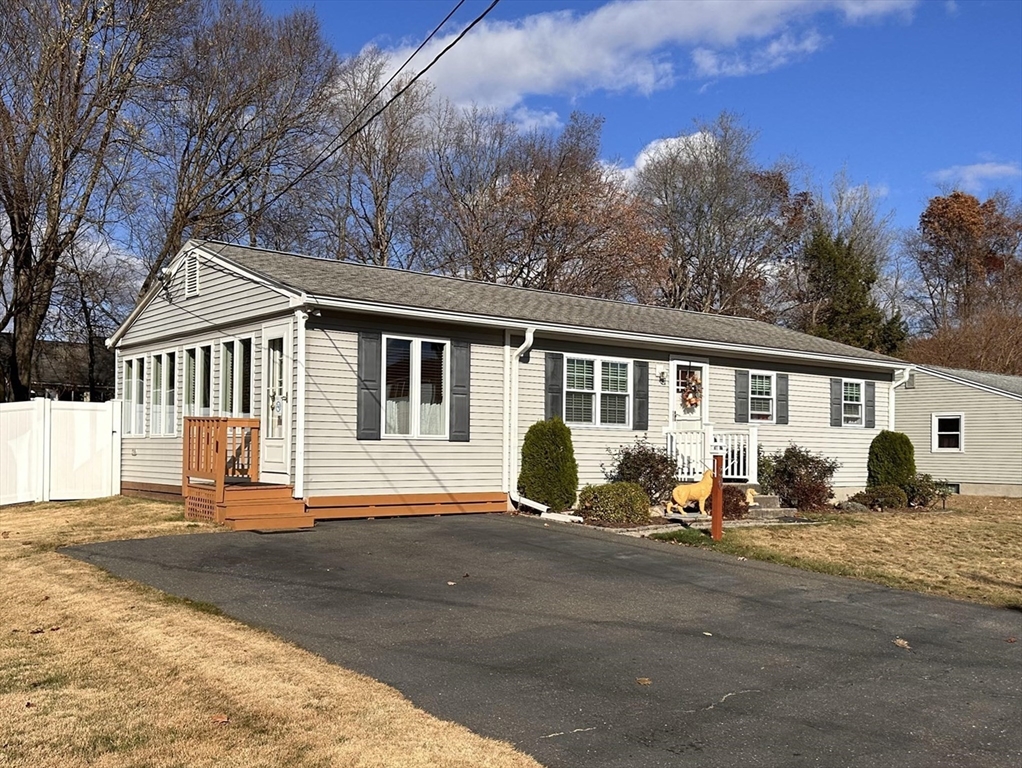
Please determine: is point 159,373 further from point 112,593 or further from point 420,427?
point 112,593

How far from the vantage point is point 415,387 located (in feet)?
46.4

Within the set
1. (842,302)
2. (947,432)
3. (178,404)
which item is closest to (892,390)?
(947,432)

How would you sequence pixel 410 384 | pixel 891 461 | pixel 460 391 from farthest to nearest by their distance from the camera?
pixel 891 461 < pixel 460 391 < pixel 410 384

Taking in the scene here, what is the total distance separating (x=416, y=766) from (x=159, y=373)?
47.6 ft

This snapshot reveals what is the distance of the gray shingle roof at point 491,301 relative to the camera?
14.1 metres

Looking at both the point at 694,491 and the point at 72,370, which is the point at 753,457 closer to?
the point at 694,491

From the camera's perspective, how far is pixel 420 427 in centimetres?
1419

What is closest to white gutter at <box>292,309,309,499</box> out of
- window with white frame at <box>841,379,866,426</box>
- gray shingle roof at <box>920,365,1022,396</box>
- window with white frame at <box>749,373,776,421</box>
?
window with white frame at <box>749,373,776,421</box>

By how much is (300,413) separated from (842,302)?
29.9 meters

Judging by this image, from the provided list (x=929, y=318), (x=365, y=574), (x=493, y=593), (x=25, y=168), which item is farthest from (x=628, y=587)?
(x=929, y=318)

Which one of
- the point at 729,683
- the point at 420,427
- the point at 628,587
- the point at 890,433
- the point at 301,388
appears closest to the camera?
the point at 729,683

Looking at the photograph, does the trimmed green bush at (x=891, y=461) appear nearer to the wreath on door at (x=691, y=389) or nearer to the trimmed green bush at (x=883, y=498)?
the trimmed green bush at (x=883, y=498)

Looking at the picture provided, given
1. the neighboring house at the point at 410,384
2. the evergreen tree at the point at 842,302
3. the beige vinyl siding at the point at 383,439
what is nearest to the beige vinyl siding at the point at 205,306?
the neighboring house at the point at 410,384

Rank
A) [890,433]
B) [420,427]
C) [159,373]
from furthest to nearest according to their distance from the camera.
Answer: [890,433], [159,373], [420,427]
